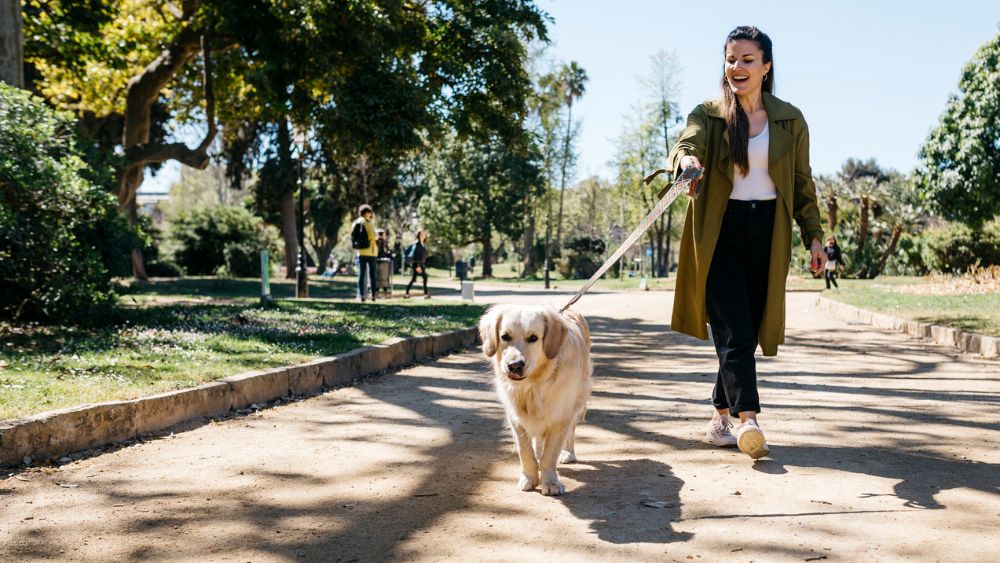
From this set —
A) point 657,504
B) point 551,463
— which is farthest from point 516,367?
point 657,504

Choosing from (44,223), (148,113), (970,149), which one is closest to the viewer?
(44,223)

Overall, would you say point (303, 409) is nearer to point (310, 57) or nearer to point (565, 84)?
point (310, 57)

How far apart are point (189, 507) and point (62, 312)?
6766mm

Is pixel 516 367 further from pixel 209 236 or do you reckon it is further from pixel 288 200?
pixel 209 236

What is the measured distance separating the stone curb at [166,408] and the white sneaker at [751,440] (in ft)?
12.3

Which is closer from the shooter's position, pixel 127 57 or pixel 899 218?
pixel 127 57

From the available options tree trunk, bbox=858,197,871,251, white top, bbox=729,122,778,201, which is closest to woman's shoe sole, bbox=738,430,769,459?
white top, bbox=729,122,778,201

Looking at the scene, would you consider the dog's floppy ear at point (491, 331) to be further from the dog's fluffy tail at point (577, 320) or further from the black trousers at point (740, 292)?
the black trousers at point (740, 292)

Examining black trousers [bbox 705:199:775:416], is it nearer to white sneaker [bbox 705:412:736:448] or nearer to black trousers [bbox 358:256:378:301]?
white sneaker [bbox 705:412:736:448]

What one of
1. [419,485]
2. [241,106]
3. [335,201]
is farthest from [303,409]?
[335,201]

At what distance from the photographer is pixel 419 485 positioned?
4422 millimetres

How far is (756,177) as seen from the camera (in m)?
4.85

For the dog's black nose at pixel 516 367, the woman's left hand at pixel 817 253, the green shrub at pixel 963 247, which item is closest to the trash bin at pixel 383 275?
the woman's left hand at pixel 817 253

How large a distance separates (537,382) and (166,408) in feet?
9.68
